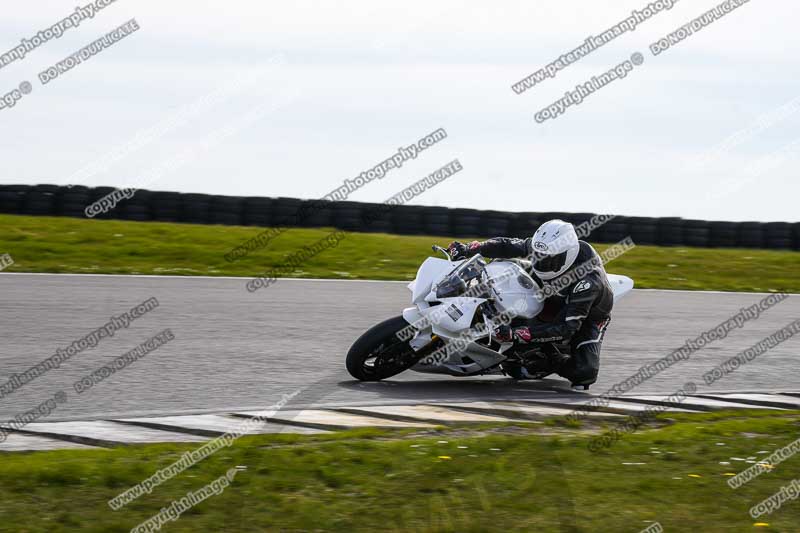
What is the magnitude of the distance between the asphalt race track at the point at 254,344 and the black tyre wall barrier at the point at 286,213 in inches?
230

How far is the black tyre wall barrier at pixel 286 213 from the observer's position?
2066cm

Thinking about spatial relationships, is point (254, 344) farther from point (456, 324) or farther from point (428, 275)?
point (456, 324)

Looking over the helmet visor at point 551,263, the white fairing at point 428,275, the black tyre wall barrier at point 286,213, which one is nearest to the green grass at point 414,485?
the white fairing at point 428,275

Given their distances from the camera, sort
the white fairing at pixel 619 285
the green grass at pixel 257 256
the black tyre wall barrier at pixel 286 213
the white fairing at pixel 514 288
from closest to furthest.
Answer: the white fairing at pixel 514 288, the white fairing at pixel 619 285, the green grass at pixel 257 256, the black tyre wall barrier at pixel 286 213

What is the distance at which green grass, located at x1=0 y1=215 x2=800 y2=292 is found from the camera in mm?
16641

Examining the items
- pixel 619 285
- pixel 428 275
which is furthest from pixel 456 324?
pixel 619 285

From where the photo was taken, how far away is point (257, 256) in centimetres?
1811

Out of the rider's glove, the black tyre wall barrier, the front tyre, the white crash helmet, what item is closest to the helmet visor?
the white crash helmet

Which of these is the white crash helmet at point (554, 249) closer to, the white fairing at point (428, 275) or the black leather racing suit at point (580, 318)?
the black leather racing suit at point (580, 318)

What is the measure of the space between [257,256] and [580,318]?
10505mm

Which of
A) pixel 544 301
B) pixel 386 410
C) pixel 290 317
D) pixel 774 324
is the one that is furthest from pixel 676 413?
pixel 774 324

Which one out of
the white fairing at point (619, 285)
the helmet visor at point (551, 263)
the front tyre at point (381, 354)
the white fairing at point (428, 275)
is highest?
the white fairing at point (428, 275)

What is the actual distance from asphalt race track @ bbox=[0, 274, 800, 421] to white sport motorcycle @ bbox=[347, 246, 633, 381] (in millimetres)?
226

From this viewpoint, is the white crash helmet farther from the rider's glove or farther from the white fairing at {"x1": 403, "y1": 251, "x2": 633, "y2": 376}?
the rider's glove
